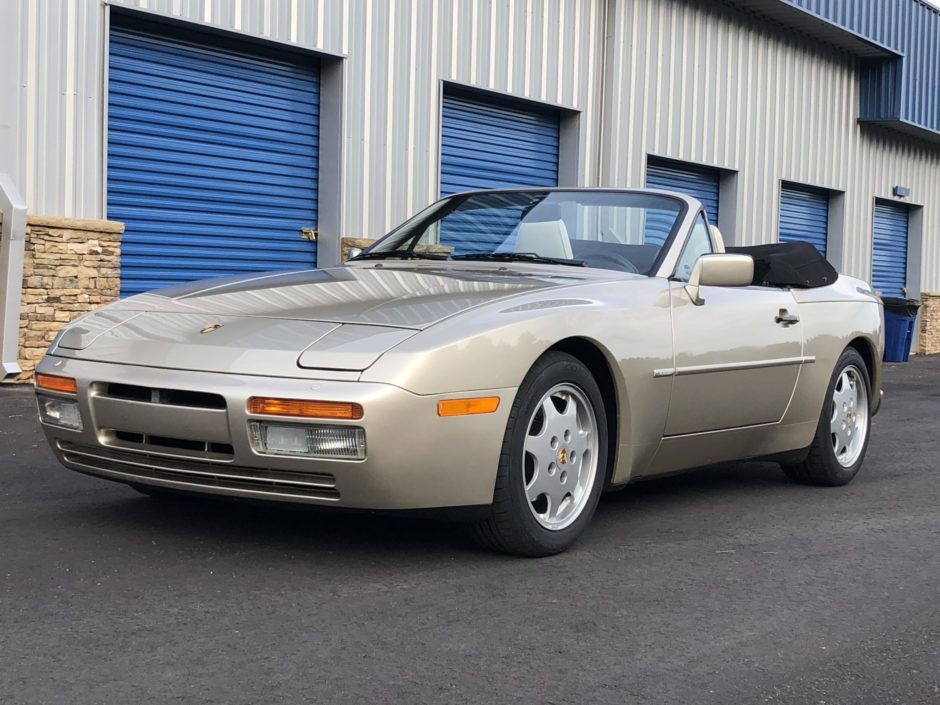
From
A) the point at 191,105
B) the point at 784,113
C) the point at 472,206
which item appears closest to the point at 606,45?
the point at 784,113

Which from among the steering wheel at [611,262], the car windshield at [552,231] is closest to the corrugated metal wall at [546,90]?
the car windshield at [552,231]

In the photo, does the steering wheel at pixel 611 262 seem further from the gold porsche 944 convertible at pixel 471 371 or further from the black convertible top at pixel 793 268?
the black convertible top at pixel 793 268

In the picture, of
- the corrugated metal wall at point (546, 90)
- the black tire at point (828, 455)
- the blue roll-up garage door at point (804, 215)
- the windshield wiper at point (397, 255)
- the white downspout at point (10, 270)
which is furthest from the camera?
the blue roll-up garage door at point (804, 215)

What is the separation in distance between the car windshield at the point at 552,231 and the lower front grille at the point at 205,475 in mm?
1746

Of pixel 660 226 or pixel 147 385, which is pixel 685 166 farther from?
pixel 147 385

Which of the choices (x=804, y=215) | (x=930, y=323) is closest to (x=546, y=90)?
(x=804, y=215)

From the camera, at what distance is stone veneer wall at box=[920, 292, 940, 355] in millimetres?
24000

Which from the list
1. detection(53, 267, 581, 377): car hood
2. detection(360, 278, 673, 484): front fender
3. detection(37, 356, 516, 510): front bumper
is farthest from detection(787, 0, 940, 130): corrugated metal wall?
detection(37, 356, 516, 510): front bumper

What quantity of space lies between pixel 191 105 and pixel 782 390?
6739mm

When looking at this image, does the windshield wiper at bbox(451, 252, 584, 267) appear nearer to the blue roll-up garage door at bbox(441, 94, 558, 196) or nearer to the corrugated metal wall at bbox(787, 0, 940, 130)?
the blue roll-up garage door at bbox(441, 94, 558, 196)

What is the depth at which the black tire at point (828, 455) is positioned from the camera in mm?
6074

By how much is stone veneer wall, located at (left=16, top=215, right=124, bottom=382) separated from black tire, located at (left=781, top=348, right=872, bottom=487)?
18.0 feet

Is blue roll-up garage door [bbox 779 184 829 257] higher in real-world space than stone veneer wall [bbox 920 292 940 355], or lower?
higher

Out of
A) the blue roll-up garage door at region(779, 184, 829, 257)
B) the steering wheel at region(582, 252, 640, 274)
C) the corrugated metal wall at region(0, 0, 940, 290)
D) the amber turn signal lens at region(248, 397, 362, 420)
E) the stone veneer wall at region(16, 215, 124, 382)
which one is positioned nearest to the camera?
the amber turn signal lens at region(248, 397, 362, 420)
